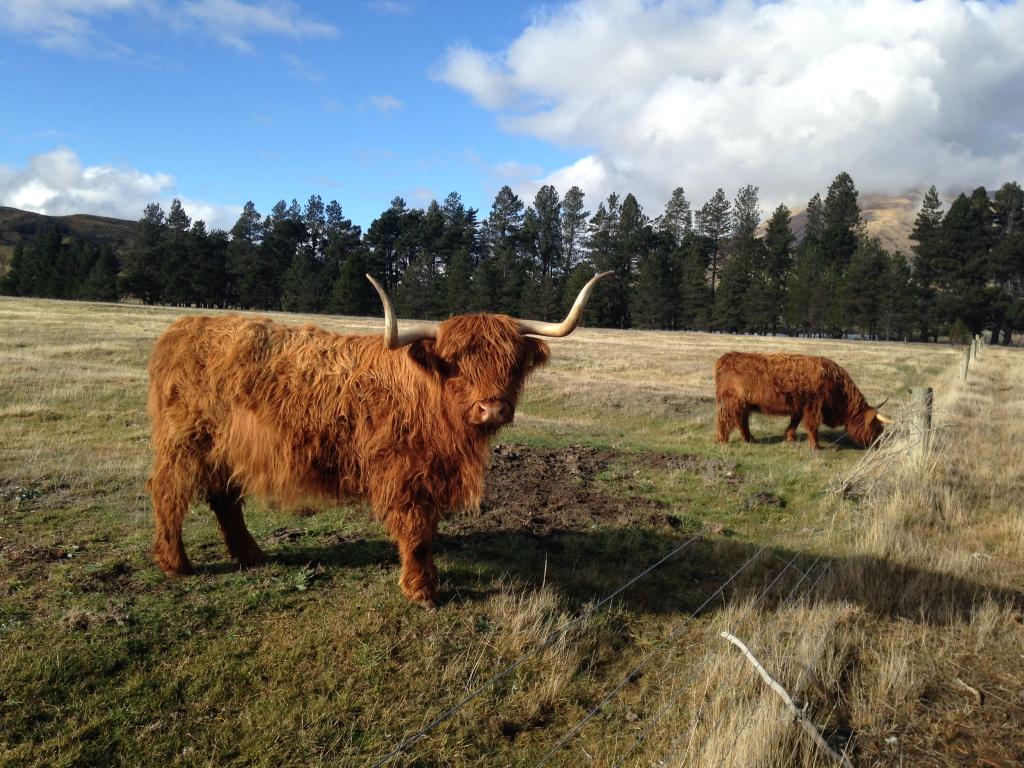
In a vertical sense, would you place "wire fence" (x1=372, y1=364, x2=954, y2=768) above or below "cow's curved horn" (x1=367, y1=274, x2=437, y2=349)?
below

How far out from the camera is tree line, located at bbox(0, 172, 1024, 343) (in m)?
62.5

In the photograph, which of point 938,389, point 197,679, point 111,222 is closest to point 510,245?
point 938,389

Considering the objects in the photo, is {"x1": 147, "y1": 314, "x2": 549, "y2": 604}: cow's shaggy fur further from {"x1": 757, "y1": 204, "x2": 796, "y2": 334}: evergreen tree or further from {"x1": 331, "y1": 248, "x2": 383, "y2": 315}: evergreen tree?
{"x1": 757, "y1": 204, "x2": 796, "y2": 334}: evergreen tree

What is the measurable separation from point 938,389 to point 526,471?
17436 mm

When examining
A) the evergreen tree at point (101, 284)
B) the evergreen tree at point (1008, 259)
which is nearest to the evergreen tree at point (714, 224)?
the evergreen tree at point (1008, 259)

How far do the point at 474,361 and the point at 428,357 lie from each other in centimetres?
36

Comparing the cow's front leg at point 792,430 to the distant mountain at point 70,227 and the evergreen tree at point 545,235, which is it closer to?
the evergreen tree at point 545,235

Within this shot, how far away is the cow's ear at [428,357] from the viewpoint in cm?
462

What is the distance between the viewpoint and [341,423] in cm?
479

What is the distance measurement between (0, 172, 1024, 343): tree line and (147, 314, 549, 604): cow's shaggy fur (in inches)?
2035

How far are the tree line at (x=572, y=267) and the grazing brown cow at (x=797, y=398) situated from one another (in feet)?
145

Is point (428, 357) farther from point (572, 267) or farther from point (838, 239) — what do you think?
point (838, 239)

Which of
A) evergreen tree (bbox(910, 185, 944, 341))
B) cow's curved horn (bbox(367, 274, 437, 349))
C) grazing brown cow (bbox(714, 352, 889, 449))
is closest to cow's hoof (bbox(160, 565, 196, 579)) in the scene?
cow's curved horn (bbox(367, 274, 437, 349))

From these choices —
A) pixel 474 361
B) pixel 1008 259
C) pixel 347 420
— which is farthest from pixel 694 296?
pixel 347 420
